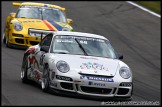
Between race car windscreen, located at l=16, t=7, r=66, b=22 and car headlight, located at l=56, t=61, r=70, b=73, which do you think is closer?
car headlight, located at l=56, t=61, r=70, b=73

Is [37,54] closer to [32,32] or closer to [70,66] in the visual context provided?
[70,66]

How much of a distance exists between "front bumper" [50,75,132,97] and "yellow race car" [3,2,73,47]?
289 inches

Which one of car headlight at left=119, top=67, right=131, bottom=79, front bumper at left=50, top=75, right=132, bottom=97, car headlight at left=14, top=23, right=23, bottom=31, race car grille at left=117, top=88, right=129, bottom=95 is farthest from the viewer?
car headlight at left=14, top=23, right=23, bottom=31

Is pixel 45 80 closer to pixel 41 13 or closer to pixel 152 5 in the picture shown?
pixel 41 13

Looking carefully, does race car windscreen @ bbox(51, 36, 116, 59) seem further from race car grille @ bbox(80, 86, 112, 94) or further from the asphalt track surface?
race car grille @ bbox(80, 86, 112, 94)

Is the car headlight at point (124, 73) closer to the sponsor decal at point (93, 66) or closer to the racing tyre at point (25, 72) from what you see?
the sponsor decal at point (93, 66)

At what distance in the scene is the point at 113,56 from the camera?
13.3 m

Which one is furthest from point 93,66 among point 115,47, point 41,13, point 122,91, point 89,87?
point 115,47

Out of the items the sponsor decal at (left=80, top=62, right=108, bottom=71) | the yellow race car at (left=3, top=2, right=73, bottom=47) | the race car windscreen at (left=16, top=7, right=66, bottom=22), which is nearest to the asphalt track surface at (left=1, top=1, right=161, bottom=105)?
the yellow race car at (left=3, top=2, right=73, bottom=47)

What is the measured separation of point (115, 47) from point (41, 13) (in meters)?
2.93

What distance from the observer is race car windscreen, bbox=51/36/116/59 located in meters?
13.1

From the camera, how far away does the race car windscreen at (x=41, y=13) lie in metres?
21.8

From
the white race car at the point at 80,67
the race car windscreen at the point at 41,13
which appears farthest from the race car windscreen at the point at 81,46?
the race car windscreen at the point at 41,13

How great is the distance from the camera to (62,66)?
12.2m
